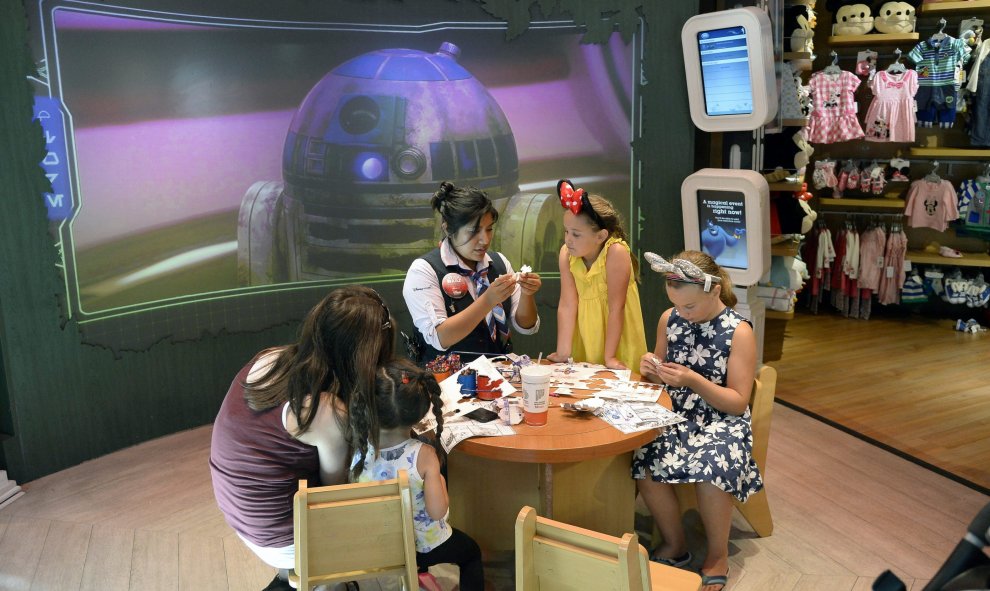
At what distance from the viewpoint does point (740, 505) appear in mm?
3318

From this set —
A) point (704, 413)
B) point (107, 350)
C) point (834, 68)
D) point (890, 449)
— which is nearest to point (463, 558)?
point (704, 413)

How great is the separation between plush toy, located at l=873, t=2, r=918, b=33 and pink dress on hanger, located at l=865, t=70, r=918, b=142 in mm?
346

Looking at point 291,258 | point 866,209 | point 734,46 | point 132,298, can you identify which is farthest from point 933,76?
point 132,298

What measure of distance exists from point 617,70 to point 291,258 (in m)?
2.32

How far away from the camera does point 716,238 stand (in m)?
4.88

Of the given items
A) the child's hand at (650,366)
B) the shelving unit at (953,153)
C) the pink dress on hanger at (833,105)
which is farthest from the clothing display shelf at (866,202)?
the child's hand at (650,366)

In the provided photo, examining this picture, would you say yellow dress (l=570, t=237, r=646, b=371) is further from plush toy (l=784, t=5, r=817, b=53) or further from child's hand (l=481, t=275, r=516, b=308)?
plush toy (l=784, t=5, r=817, b=53)

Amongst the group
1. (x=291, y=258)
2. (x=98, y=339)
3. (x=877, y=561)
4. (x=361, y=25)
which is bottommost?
(x=877, y=561)

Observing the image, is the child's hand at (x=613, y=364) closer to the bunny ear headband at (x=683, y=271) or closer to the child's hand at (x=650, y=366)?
the child's hand at (x=650, y=366)

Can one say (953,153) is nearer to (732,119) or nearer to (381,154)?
(732,119)

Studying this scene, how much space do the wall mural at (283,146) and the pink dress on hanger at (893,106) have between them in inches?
111

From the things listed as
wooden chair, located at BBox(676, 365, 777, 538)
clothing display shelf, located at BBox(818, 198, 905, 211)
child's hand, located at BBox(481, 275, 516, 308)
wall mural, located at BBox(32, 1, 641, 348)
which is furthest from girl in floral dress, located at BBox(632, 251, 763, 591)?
clothing display shelf, located at BBox(818, 198, 905, 211)

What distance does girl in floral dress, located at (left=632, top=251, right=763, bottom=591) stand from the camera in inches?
115

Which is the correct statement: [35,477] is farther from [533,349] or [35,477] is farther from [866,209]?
[866,209]
